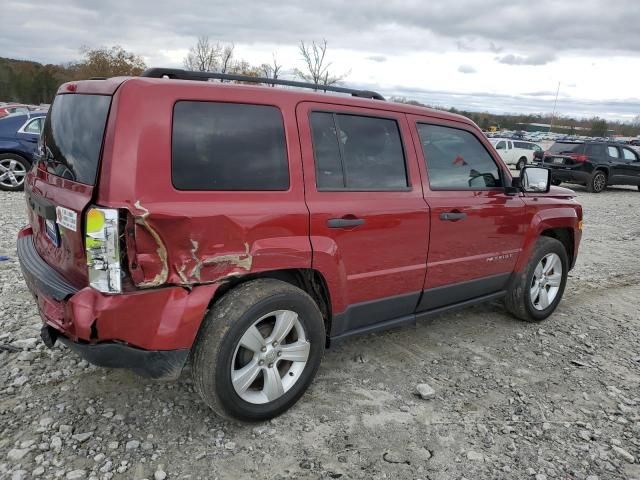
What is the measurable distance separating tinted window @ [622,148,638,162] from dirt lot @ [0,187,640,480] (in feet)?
47.8

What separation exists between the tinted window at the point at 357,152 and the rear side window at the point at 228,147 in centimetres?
28

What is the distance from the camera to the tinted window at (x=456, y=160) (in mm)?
3555

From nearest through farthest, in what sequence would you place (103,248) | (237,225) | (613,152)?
1. (103,248)
2. (237,225)
3. (613,152)

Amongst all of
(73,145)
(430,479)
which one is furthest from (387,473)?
(73,145)

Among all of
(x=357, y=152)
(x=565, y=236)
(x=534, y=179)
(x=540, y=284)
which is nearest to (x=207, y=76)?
(x=357, y=152)

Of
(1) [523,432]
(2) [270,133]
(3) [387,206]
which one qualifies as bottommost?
(1) [523,432]

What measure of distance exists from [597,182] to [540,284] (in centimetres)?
1323

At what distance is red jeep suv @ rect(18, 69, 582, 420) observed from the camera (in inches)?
91.7

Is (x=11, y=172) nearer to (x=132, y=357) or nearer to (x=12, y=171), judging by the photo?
(x=12, y=171)

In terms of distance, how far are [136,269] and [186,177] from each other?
1.62ft

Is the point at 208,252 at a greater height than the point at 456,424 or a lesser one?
greater

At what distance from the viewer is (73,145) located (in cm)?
262

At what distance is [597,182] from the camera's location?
15.8 meters

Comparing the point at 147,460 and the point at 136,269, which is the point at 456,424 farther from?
the point at 136,269
